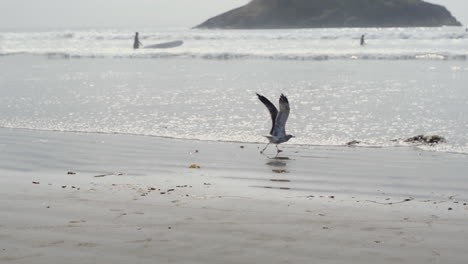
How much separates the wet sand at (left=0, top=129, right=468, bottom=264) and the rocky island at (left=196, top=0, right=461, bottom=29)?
127m

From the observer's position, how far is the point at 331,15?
5433 inches

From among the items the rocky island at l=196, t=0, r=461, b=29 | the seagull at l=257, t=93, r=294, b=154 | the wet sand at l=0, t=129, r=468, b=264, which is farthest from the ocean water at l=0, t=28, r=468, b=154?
the rocky island at l=196, t=0, r=461, b=29

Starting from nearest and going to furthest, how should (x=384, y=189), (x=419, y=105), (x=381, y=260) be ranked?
(x=381, y=260) < (x=384, y=189) < (x=419, y=105)

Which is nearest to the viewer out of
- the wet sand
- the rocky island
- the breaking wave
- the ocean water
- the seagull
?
the wet sand

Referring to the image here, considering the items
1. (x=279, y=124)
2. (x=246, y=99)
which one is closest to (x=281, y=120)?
(x=279, y=124)

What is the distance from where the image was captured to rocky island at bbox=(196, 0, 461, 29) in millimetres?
136875

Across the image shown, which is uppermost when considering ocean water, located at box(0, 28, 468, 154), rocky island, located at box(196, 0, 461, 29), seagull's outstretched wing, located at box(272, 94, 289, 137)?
rocky island, located at box(196, 0, 461, 29)

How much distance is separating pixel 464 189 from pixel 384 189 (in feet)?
2.64

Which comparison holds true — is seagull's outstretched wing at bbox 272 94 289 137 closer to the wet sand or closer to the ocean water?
the wet sand

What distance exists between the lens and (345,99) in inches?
566

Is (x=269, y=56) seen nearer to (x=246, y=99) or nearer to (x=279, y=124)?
(x=246, y=99)

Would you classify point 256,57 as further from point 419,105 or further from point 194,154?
point 194,154

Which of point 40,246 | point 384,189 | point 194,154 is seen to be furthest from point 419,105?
point 40,246

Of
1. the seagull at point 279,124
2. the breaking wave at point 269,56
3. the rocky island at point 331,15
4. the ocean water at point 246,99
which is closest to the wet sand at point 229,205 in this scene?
the seagull at point 279,124
